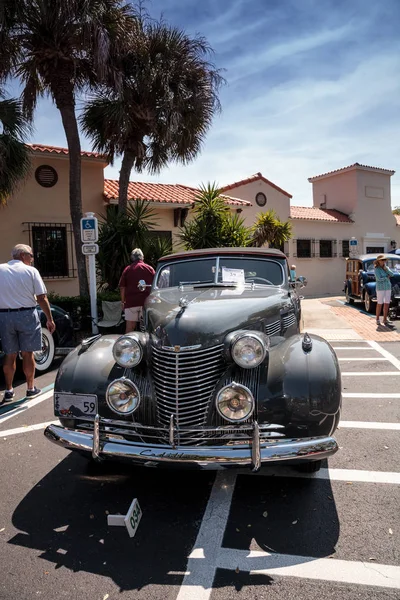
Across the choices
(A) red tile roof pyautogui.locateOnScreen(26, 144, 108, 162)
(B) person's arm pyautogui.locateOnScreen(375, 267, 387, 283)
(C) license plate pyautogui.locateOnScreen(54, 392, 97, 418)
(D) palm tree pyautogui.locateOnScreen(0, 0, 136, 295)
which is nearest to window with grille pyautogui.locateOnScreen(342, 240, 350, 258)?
(B) person's arm pyautogui.locateOnScreen(375, 267, 387, 283)

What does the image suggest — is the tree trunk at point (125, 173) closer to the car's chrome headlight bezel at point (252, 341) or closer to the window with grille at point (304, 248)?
the car's chrome headlight bezel at point (252, 341)

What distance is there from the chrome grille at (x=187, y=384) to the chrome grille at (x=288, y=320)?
1.03 m

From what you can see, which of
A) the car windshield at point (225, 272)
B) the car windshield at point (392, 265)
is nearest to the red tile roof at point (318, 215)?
the car windshield at point (392, 265)

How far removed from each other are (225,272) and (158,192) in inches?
448

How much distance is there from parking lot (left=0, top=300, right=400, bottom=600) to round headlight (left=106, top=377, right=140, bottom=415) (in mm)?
692

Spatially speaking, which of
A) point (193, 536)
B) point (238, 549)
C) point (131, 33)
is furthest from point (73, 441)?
point (131, 33)

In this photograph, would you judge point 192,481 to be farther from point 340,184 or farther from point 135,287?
point 340,184

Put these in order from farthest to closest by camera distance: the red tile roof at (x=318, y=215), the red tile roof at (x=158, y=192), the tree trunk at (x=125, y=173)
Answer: the red tile roof at (x=318, y=215) → the red tile roof at (x=158, y=192) → the tree trunk at (x=125, y=173)

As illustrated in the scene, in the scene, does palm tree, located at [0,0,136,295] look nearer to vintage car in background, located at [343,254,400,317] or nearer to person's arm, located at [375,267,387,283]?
person's arm, located at [375,267,387,283]

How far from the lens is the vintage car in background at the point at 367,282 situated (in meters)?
11.9

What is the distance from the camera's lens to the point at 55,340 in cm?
700

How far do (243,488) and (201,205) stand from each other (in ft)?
33.4

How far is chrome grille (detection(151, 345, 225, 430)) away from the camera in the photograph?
2.81m

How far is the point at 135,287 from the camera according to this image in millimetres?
7027
